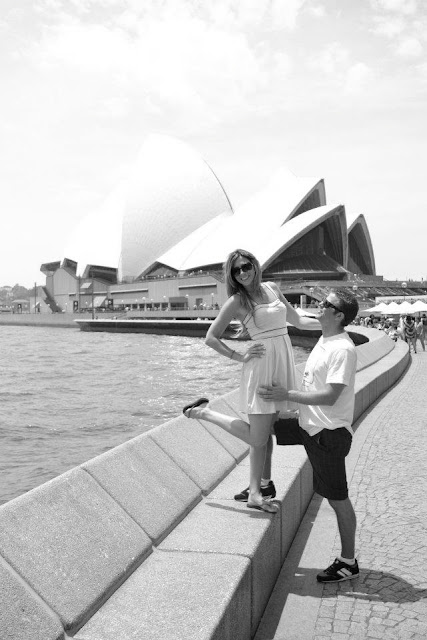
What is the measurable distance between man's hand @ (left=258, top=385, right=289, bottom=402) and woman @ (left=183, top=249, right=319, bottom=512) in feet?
0.33

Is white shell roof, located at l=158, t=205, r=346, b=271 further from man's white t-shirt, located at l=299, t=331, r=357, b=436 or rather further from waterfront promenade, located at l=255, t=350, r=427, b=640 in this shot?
man's white t-shirt, located at l=299, t=331, r=357, b=436

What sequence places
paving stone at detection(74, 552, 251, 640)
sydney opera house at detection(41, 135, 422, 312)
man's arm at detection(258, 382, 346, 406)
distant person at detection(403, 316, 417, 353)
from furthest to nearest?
1. sydney opera house at detection(41, 135, 422, 312)
2. distant person at detection(403, 316, 417, 353)
3. man's arm at detection(258, 382, 346, 406)
4. paving stone at detection(74, 552, 251, 640)

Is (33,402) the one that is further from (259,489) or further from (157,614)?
(157,614)

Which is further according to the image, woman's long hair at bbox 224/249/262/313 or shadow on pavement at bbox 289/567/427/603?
woman's long hair at bbox 224/249/262/313

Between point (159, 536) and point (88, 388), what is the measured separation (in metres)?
13.8

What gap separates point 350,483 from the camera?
478 centimetres

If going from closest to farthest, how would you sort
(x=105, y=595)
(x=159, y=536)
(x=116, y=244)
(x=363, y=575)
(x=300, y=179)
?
(x=105, y=595) < (x=159, y=536) < (x=363, y=575) < (x=300, y=179) < (x=116, y=244)

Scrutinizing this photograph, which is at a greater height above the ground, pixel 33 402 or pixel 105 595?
pixel 105 595

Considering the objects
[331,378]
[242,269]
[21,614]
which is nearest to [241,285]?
[242,269]

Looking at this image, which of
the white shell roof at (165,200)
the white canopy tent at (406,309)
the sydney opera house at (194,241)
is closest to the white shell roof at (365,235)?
the sydney opera house at (194,241)

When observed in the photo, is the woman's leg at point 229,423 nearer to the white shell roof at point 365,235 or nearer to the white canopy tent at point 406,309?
the white canopy tent at point 406,309

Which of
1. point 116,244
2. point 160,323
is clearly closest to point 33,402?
point 160,323

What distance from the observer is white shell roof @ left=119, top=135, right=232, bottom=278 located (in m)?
78.6

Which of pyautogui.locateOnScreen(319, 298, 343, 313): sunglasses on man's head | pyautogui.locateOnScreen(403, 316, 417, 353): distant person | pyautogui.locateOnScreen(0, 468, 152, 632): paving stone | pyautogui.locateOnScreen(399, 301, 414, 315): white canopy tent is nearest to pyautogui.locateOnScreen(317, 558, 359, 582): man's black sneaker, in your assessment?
pyautogui.locateOnScreen(0, 468, 152, 632): paving stone
